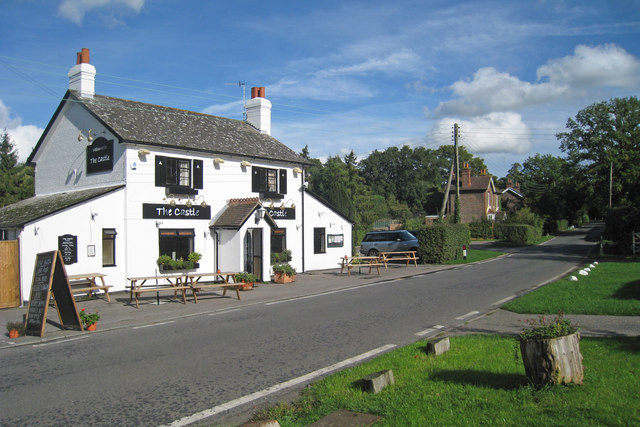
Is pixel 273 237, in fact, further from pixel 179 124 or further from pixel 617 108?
pixel 617 108

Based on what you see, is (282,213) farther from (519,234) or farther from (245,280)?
(519,234)

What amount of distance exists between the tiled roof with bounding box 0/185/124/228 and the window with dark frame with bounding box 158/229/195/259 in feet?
8.31

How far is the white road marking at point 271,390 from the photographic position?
554cm

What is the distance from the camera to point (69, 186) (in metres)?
20.6

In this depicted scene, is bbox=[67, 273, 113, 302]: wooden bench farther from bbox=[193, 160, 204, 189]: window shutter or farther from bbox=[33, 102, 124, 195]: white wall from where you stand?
bbox=[193, 160, 204, 189]: window shutter

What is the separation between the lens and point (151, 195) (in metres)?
18.4

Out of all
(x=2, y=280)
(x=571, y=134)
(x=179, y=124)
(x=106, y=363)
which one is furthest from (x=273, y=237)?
(x=571, y=134)

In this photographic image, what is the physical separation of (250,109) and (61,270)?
17.8m

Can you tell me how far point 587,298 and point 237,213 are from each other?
12.8 meters

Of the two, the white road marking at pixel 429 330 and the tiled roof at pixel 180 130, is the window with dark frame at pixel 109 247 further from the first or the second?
the white road marking at pixel 429 330

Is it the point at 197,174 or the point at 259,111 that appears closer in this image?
the point at 197,174

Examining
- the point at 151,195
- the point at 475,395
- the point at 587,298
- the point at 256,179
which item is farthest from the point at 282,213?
the point at 475,395

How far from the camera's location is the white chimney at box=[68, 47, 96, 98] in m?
20.4

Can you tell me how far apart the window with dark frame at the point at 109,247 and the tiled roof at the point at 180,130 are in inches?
134
